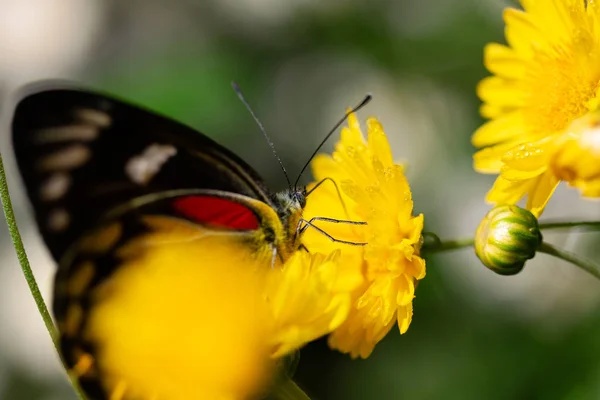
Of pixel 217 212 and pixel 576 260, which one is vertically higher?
pixel 217 212

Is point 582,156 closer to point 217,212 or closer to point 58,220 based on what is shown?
point 217,212

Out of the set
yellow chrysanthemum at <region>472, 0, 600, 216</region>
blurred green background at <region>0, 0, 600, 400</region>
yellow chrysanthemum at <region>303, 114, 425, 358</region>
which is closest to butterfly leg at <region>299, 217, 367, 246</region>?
yellow chrysanthemum at <region>303, 114, 425, 358</region>

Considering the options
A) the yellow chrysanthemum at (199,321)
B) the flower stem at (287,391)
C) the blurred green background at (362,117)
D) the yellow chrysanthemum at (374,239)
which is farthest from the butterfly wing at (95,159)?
the blurred green background at (362,117)

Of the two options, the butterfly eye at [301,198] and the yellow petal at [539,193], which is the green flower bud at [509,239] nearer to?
the yellow petal at [539,193]

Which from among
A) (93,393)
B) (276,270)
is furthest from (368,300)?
(93,393)

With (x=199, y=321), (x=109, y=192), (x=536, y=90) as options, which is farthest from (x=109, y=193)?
(x=536, y=90)
